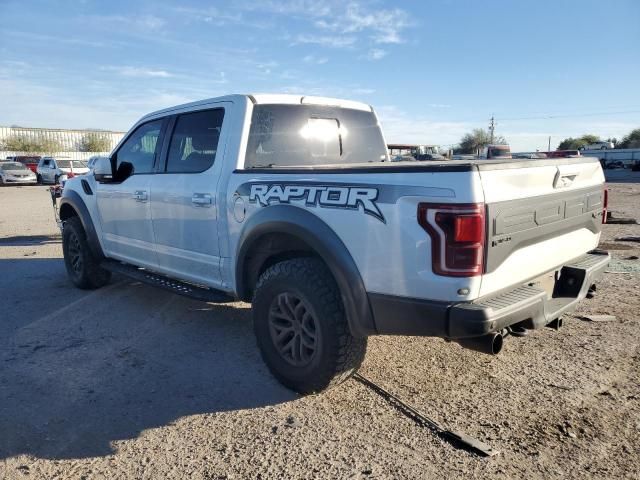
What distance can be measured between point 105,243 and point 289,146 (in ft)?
8.52

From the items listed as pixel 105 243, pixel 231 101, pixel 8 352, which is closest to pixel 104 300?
pixel 105 243

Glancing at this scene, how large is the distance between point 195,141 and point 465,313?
9.16ft

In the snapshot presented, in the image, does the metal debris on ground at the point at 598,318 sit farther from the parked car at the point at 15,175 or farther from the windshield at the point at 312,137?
the parked car at the point at 15,175

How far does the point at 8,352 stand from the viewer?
4121 mm

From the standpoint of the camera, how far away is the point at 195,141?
4316 millimetres

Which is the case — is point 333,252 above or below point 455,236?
below

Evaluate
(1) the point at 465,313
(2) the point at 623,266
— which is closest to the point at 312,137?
(1) the point at 465,313

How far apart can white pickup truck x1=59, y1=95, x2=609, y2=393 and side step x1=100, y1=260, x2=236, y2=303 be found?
0.8 inches

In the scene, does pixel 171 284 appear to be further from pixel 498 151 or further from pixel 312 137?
pixel 498 151

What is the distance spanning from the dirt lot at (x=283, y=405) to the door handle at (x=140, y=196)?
45.6 inches

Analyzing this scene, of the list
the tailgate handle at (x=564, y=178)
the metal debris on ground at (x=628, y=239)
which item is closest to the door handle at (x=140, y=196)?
the tailgate handle at (x=564, y=178)

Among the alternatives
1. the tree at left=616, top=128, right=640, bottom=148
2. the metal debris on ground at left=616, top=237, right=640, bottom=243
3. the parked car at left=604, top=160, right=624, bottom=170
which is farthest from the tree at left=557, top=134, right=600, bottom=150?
the metal debris on ground at left=616, top=237, right=640, bottom=243

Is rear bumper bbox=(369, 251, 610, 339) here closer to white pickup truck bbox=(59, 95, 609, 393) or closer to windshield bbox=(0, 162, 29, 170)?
white pickup truck bbox=(59, 95, 609, 393)

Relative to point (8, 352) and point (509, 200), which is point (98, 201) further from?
point (509, 200)
